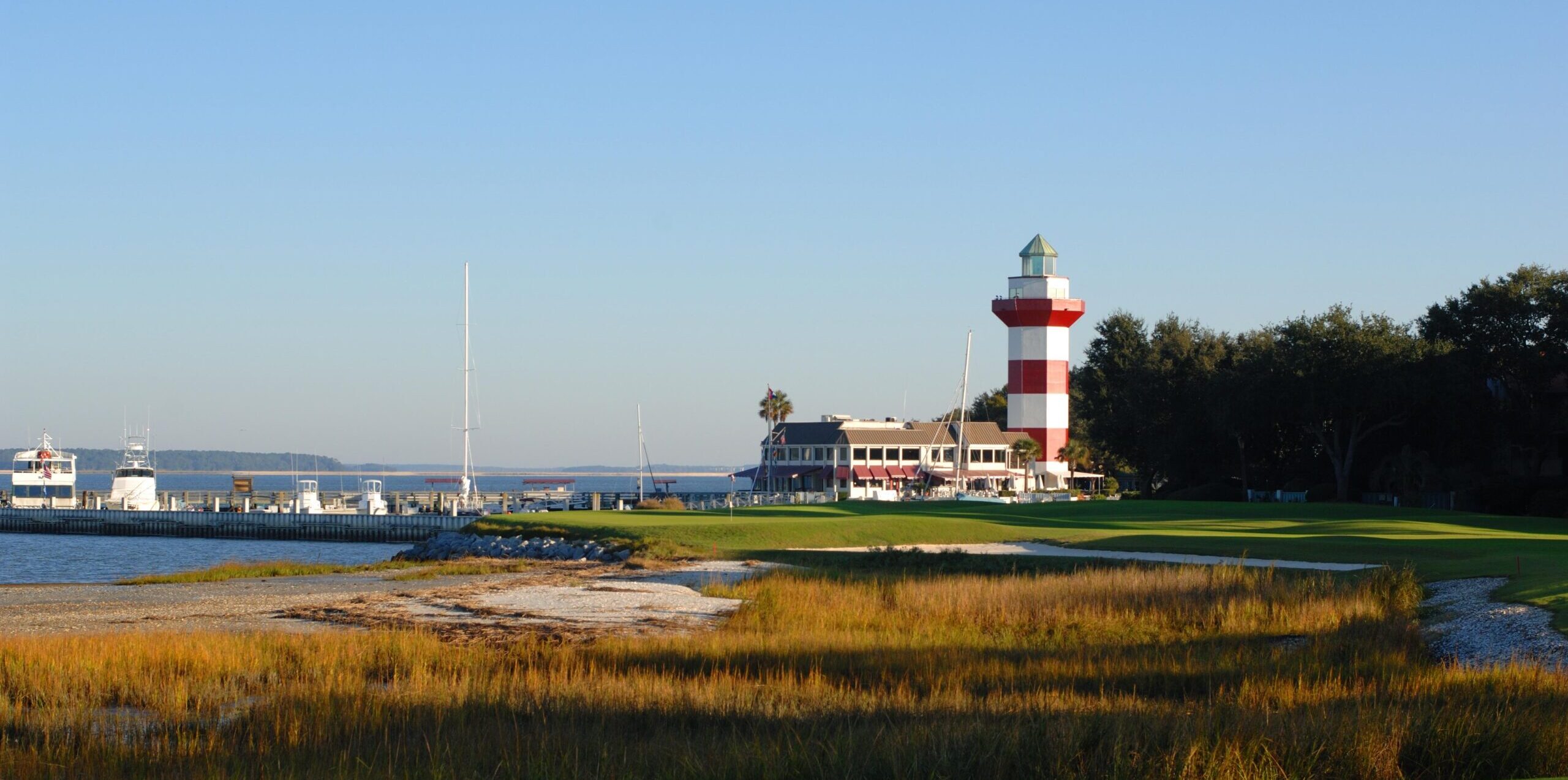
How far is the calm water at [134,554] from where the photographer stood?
46.2 m

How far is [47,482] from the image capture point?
87750 millimetres

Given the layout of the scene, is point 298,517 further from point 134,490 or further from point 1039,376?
point 1039,376

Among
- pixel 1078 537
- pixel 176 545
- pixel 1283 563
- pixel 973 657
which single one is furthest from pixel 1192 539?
pixel 176 545

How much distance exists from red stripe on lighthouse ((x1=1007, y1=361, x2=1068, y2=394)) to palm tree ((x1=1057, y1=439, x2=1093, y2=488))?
14.8 feet

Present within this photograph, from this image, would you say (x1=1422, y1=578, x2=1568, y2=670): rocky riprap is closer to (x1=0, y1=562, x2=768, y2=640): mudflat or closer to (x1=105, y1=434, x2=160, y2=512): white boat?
(x1=0, y1=562, x2=768, y2=640): mudflat

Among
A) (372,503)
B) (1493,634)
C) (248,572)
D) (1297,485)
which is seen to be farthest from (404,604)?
(372,503)

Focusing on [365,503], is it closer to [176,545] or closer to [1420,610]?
[176,545]

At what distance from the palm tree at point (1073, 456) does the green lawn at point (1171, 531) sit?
25.2 m

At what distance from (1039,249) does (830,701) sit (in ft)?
229

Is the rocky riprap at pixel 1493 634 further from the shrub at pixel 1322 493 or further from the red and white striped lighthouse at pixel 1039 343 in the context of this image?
the red and white striped lighthouse at pixel 1039 343

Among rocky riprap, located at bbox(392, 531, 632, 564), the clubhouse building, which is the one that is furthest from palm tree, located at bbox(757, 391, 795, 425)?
rocky riprap, located at bbox(392, 531, 632, 564)

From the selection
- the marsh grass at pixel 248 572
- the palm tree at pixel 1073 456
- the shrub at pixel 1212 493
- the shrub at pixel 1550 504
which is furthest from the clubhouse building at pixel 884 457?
the marsh grass at pixel 248 572

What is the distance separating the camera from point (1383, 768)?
9375 mm

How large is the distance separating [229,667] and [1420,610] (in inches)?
612
